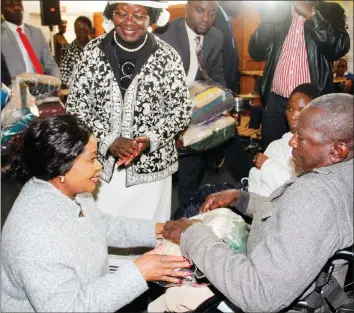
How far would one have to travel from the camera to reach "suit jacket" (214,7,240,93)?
12.5ft

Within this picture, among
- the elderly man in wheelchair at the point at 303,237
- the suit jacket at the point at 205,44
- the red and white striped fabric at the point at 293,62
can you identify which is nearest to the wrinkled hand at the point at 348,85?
the red and white striped fabric at the point at 293,62

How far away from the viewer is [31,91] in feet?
12.3

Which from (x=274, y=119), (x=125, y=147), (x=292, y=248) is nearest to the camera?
(x=292, y=248)

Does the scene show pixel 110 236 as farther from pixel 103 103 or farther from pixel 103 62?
pixel 103 62

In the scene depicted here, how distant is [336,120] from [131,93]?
1332mm

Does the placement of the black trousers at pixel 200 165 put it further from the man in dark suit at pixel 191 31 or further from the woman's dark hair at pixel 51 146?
the woman's dark hair at pixel 51 146

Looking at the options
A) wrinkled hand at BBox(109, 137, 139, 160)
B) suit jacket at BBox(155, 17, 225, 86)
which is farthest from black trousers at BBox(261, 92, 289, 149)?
wrinkled hand at BBox(109, 137, 139, 160)

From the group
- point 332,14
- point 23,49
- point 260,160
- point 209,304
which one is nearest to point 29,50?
point 23,49

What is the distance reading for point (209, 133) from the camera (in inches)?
134

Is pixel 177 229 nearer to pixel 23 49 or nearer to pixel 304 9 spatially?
pixel 304 9

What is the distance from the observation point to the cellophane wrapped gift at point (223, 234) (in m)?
1.83

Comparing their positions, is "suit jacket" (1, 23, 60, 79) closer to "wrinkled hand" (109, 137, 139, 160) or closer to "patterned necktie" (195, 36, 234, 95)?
"patterned necktie" (195, 36, 234, 95)

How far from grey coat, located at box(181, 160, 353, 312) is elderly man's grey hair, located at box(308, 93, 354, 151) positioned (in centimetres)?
13

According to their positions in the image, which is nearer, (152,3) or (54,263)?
(54,263)
